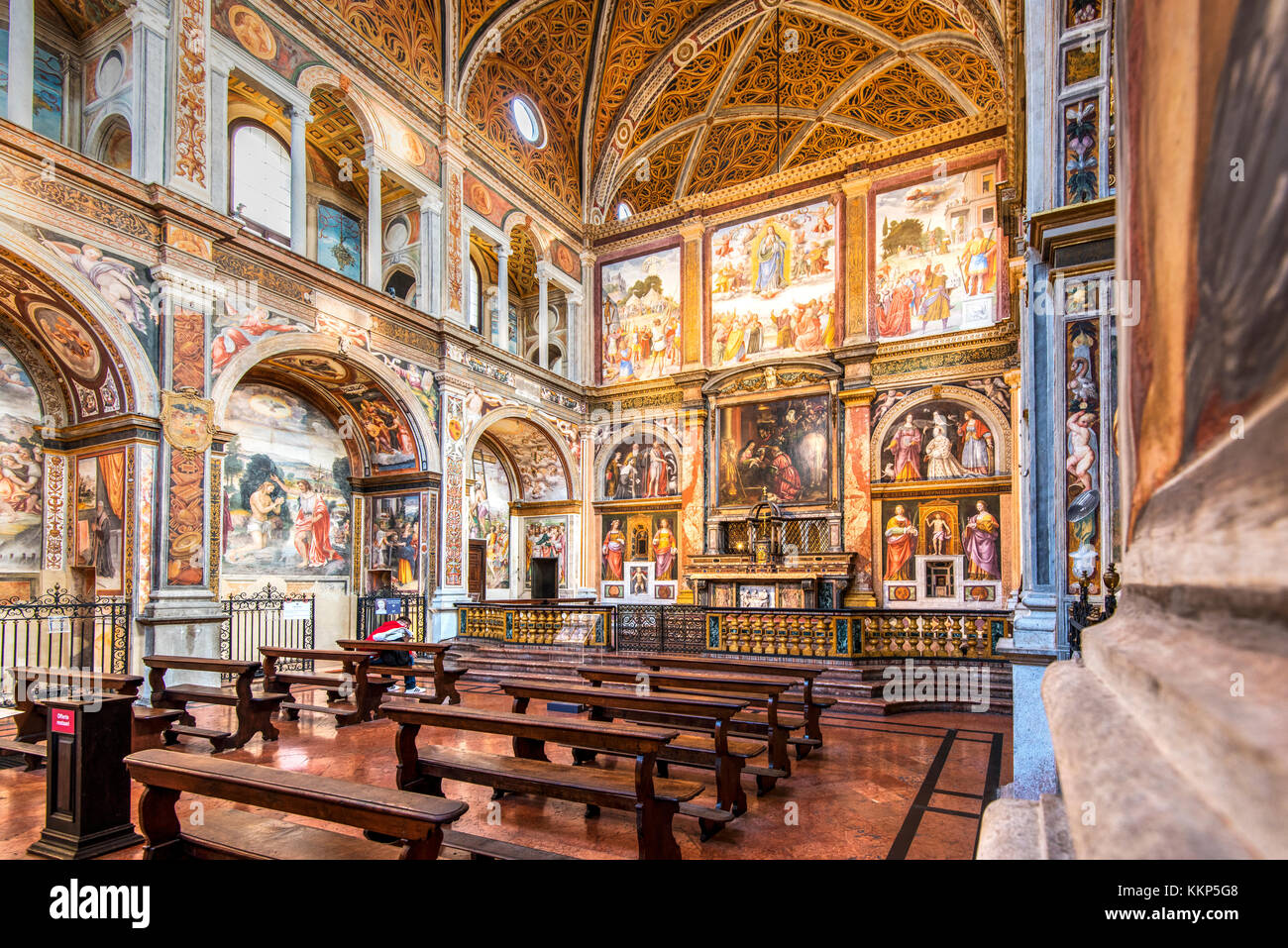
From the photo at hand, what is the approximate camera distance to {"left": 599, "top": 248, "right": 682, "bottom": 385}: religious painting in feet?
59.7

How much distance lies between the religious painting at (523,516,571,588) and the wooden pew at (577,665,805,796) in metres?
12.0

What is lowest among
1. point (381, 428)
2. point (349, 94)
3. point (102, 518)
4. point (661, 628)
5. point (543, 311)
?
point (661, 628)

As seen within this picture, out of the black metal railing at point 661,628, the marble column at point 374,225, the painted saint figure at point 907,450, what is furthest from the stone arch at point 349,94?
the painted saint figure at point 907,450

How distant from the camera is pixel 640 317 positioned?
18562 millimetres

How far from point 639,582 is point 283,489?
827 centimetres

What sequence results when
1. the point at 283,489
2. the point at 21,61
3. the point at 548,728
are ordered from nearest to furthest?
the point at 548,728 → the point at 21,61 → the point at 283,489

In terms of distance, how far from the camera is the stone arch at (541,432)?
47.8 feet

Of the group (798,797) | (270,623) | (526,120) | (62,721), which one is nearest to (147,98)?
(270,623)

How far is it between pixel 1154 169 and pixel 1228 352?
0.55 metres

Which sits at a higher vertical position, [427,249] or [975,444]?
[427,249]

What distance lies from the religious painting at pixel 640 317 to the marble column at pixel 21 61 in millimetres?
12279

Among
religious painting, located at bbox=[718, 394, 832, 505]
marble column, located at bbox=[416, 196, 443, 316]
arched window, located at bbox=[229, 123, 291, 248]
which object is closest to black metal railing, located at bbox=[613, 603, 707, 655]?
religious painting, located at bbox=[718, 394, 832, 505]

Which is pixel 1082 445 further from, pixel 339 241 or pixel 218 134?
pixel 339 241

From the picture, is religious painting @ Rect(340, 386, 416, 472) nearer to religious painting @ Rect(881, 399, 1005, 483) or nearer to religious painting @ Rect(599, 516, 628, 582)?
religious painting @ Rect(599, 516, 628, 582)
